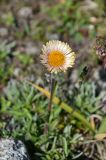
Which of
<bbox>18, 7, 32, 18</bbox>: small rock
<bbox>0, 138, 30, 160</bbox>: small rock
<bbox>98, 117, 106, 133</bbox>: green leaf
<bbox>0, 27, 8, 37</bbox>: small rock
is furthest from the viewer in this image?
<bbox>18, 7, 32, 18</bbox>: small rock

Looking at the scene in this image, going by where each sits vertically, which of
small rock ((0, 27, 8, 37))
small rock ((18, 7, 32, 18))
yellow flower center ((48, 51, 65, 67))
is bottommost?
A: yellow flower center ((48, 51, 65, 67))

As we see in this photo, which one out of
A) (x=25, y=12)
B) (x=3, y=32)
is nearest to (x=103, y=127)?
(x=3, y=32)

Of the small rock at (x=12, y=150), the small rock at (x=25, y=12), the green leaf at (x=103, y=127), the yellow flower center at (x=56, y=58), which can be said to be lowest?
the small rock at (x=12, y=150)

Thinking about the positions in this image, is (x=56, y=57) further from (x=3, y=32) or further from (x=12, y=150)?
(x=3, y=32)

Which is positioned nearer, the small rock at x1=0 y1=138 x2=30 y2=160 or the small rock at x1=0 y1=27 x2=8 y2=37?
the small rock at x1=0 y1=138 x2=30 y2=160

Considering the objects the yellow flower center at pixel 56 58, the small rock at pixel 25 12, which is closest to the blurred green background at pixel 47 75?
the small rock at pixel 25 12

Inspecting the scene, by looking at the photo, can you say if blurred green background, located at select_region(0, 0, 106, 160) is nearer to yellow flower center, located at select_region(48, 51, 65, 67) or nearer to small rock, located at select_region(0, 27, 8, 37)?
small rock, located at select_region(0, 27, 8, 37)

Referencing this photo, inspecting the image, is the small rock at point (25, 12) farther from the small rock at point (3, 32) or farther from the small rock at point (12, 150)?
the small rock at point (12, 150)

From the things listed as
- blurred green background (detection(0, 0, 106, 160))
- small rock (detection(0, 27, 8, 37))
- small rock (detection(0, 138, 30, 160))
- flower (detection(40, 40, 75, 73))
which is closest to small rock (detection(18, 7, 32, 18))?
blurred green background (detection(0, 0, 106, 160))
